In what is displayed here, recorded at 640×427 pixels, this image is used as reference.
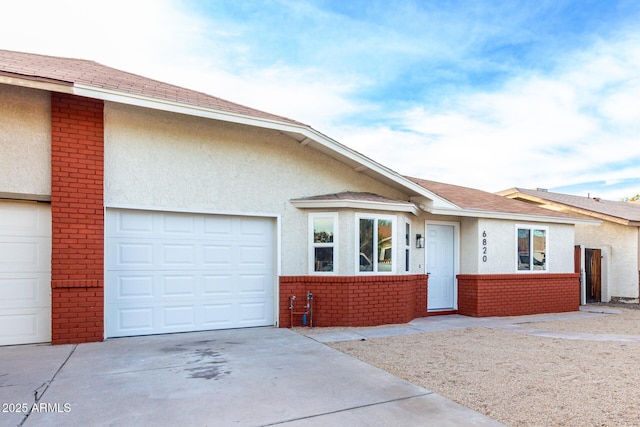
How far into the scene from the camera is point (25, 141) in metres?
6.42

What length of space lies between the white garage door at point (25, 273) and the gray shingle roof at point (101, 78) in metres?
2.17

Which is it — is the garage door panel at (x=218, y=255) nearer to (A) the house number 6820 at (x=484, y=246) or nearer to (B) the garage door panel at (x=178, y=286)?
(B) the garage door panel at (x=178, y=286)

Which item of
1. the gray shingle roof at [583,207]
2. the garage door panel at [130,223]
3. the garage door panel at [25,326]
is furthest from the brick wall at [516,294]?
the garage door panel at [25,326]

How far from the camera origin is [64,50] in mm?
9672

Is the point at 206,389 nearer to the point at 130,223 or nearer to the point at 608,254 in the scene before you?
the point at 130,223

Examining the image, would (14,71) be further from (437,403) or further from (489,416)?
(489,416)

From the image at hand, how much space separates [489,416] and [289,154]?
622 centimetres

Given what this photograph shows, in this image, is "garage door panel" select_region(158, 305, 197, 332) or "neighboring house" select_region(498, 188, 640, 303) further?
"neighboring house" select_region(498, 188, 640, 303)

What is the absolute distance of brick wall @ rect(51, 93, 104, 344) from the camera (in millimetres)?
6445

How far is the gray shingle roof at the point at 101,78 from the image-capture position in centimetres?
613

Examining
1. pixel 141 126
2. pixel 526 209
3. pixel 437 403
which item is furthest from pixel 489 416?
pixel 526 209

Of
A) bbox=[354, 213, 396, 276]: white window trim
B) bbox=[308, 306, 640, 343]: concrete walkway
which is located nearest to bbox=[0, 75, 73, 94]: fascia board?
bbox=[354, 213, 396, 276]: white window trim

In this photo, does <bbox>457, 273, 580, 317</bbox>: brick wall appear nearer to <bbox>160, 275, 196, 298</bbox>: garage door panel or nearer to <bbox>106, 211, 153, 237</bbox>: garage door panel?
<bbox>160, 275, 196, 298</bbox>: garage door panel

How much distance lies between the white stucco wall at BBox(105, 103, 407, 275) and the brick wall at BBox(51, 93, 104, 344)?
10.4 inches
